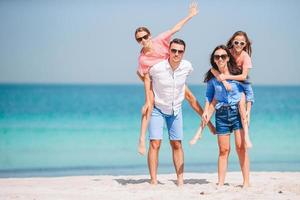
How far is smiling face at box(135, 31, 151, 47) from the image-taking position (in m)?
8.80

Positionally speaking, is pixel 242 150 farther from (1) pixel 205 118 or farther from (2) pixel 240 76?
(2) pixel 240 76

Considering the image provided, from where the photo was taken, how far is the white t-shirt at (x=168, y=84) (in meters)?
8.80

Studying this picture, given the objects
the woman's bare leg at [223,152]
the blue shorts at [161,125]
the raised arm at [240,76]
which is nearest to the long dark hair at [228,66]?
the raised arm at [240,76]

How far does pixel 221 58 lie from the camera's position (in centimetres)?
864

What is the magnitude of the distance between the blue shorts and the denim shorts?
0.46 meters

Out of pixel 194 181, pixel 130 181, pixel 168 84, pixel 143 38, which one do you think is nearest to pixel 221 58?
pixel 168 84

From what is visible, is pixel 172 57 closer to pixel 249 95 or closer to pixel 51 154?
pixel 249 95

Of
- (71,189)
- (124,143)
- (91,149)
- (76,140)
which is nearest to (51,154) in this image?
(91,149)

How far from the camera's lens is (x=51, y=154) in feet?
55.2

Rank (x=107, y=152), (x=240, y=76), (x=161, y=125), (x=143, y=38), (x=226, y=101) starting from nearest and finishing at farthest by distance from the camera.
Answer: (x=240, y=76)
(x=226, y=101)
(x=143, y=38)
(x=161, y=125)
(x=107, y=152)

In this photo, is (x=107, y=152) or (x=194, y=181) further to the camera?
(x=107, y=152)

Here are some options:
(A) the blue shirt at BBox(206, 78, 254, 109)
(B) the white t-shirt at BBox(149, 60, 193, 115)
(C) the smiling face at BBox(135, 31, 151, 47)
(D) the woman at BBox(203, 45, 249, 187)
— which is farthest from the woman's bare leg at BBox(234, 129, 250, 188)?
(C) the smiling face at BBox(135, 31, 151, 47)

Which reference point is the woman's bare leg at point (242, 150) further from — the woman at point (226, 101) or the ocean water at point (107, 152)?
the ocean water at point (107, 152)

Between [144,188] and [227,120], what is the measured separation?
1196 mm
